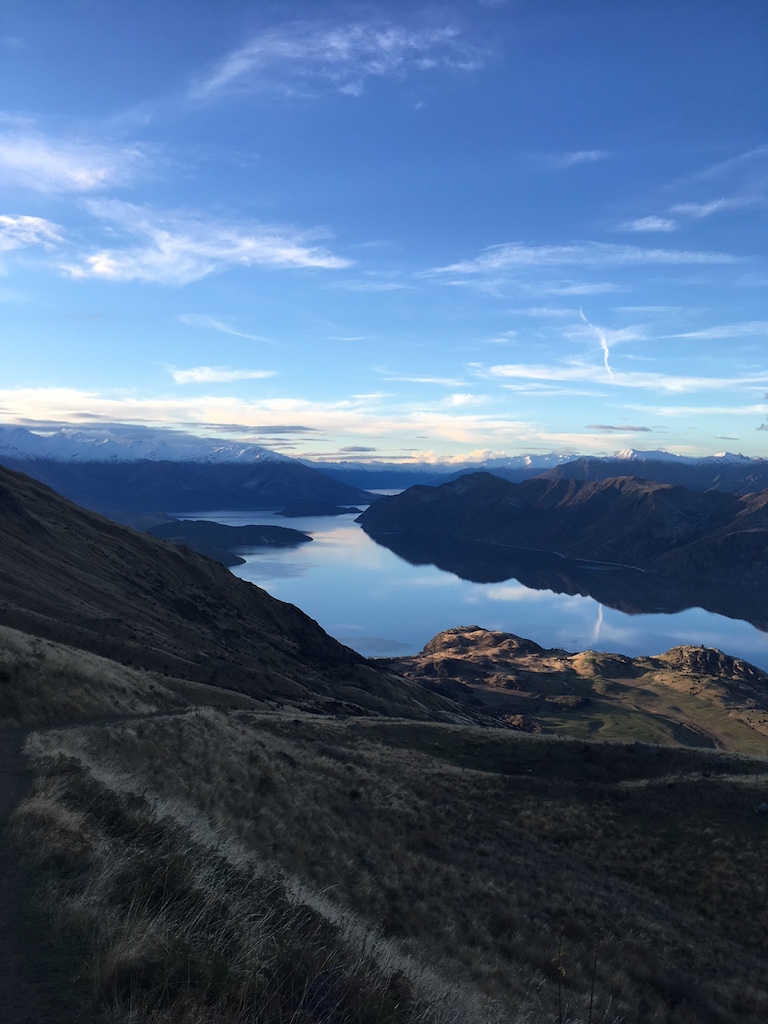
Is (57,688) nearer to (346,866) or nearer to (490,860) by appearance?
(346,866)

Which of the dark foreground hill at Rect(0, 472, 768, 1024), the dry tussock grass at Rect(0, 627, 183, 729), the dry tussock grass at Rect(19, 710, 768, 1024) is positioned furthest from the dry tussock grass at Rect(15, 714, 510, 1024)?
the dry tussock grass at Rect(0, 627, 183, 729)

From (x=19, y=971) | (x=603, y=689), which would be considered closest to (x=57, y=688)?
(x=19, y=971)

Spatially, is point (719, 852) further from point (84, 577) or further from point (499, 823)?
point (84, 577)

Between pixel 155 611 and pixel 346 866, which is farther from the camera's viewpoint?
pixel 155 611

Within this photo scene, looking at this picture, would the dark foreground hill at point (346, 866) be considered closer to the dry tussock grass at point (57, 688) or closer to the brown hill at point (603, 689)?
the dry tussock grass at point (57, 688)

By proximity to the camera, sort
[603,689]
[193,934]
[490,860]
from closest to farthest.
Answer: [193,934] < [490,860] < [603,689]

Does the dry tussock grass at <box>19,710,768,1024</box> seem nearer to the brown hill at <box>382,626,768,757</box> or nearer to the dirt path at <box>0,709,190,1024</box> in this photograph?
the dirt path at <box>0,709,190,1024</box>

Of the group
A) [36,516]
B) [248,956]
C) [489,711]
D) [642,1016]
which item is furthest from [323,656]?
[248,956]
